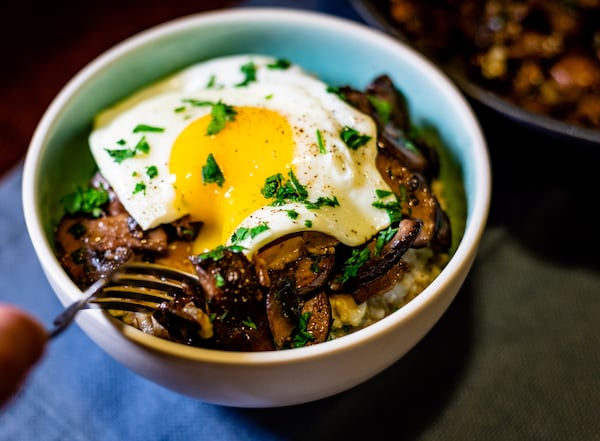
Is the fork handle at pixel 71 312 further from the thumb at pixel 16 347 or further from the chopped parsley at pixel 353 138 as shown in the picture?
the chopped parsley at pixel 353 138

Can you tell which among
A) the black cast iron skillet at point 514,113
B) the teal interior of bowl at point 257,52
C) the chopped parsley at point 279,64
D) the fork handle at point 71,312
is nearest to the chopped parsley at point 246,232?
the fork handle at point 71,312

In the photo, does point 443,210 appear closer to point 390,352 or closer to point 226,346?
point 390,352

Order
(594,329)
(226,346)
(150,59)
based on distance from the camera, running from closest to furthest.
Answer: (226,346) → (594,329) → (150,59)

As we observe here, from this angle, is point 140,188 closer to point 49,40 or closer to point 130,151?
point 130,151

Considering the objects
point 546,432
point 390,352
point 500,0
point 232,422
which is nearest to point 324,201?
point 390,352

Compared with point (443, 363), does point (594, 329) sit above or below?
below

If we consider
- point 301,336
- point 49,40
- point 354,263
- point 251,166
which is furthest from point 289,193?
point 49,40
